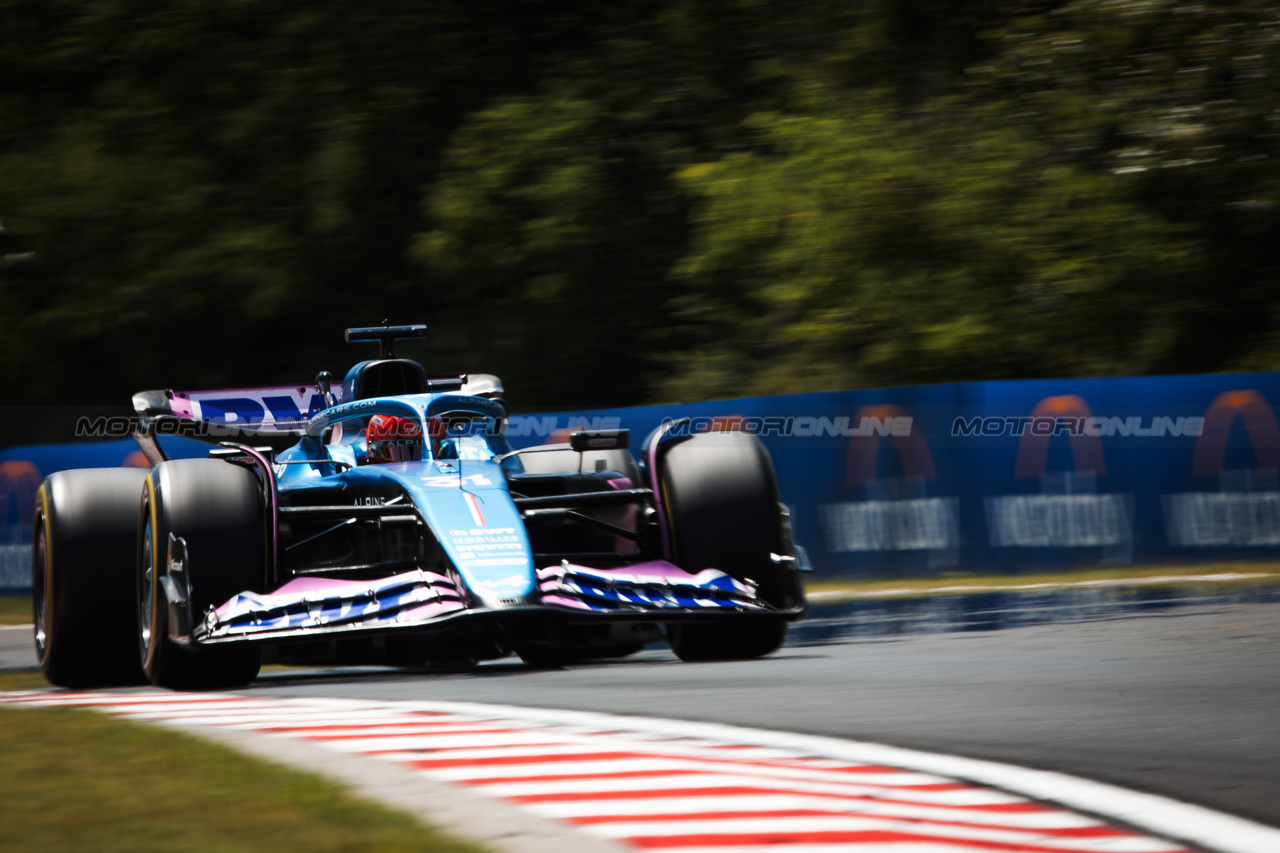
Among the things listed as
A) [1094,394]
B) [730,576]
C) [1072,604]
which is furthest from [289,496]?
[1094,394]

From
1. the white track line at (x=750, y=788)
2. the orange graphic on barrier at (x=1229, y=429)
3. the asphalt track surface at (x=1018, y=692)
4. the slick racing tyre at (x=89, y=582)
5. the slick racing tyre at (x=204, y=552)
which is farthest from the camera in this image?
the orange graphic on barrier at (x=1229, y=429)

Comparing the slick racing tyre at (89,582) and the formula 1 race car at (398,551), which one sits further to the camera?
the slick racing tyre at (89,582)

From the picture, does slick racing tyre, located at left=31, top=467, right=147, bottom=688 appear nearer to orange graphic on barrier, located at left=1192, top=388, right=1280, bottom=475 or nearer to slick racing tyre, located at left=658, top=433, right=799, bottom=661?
slick racing tyre, located at left=658, top=433, right=799, bottom=661

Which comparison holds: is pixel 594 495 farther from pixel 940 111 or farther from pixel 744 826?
pixel 940 111

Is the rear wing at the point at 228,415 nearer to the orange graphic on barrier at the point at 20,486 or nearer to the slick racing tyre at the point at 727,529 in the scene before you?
the slick racing tyre at the point at 727,529

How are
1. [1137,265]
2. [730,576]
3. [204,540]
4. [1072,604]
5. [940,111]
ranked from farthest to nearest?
1. [940,111]
2. [1137,265]
3. [1072,604]
4. [730,576]
5. [204,540]

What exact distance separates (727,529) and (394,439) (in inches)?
84.0

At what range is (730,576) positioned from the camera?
10461 mm

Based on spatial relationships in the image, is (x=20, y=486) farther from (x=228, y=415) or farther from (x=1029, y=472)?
(x=1029, y=472)

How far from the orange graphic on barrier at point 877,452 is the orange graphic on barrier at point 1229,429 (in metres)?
2.34

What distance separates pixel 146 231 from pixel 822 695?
21094 mm

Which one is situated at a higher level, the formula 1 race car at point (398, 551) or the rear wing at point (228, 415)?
the rear wing at point (228, 415)

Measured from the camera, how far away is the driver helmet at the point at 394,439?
36.1 ft

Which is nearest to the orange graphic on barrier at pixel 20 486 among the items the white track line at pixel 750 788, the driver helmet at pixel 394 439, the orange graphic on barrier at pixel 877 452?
the orange graphic on barrier at pixel 877 452
